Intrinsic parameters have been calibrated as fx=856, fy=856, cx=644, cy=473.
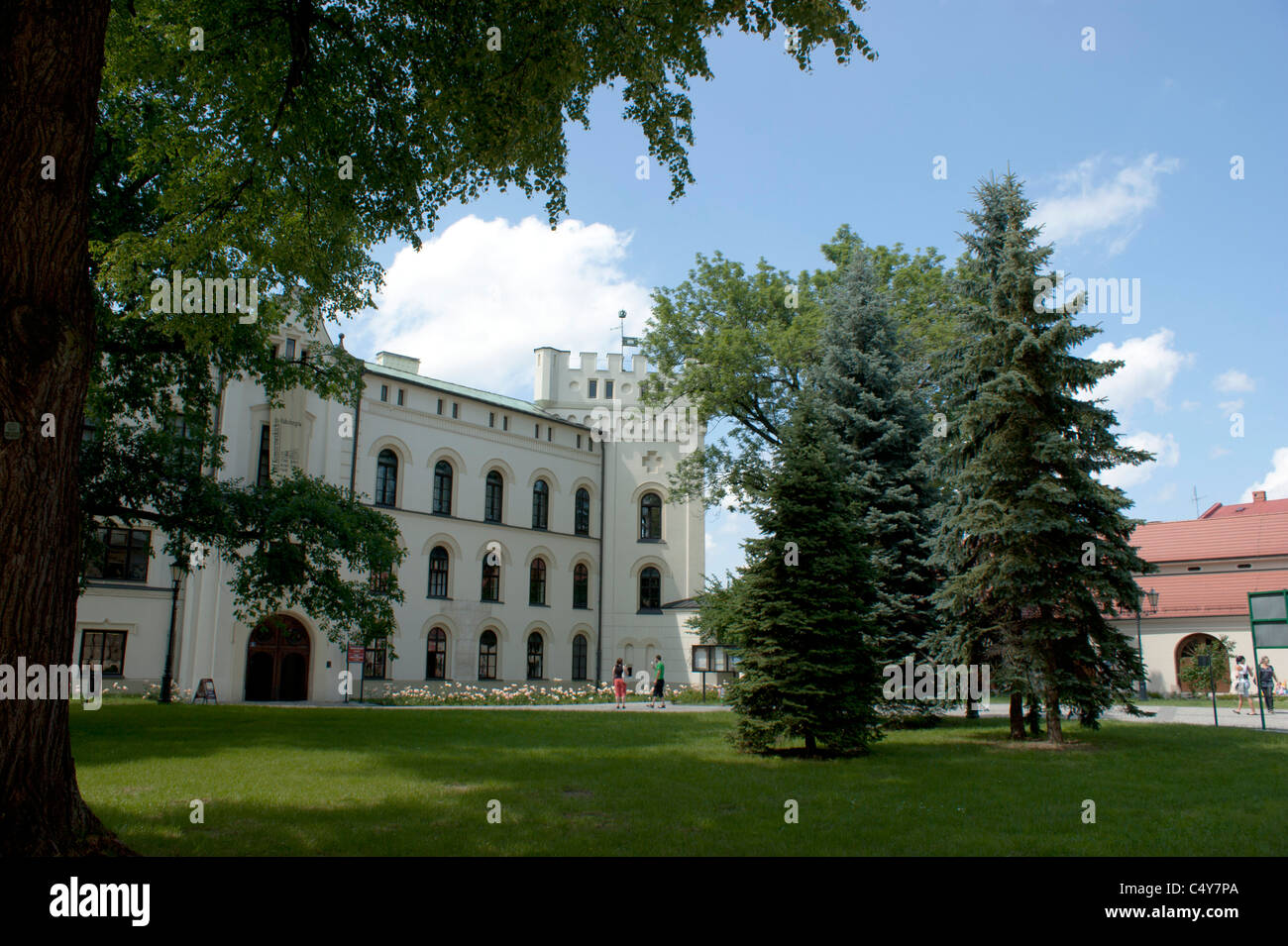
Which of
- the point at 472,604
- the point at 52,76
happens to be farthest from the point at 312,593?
the point at 472,604

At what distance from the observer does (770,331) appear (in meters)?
28.3

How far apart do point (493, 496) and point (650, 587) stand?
9.32 m

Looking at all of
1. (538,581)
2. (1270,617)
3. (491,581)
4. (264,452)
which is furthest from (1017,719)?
(538,581)

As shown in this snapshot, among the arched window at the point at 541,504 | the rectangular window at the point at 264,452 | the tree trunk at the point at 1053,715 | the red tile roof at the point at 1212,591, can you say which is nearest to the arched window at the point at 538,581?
the arched window at the point at 541,504

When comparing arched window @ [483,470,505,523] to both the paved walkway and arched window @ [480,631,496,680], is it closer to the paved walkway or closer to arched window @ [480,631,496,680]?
arched window @ [480,631,496,680]

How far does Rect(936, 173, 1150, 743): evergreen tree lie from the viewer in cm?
1362

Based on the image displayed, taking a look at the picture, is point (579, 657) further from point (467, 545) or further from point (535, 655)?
point (467, 545)

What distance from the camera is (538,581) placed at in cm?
4100

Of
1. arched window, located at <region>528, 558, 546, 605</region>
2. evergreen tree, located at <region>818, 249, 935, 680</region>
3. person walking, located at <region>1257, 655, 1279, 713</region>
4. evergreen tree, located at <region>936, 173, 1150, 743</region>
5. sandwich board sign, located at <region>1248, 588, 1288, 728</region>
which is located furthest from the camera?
arched window, located at <region>528, 558, 546, 605</region>

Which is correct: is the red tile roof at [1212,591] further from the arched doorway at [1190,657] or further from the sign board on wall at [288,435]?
the sign board on wall at [288,435]

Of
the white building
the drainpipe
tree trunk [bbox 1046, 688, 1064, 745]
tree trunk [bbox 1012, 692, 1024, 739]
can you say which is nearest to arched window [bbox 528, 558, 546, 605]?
the white building

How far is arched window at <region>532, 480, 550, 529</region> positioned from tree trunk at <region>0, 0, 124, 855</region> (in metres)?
35.1
